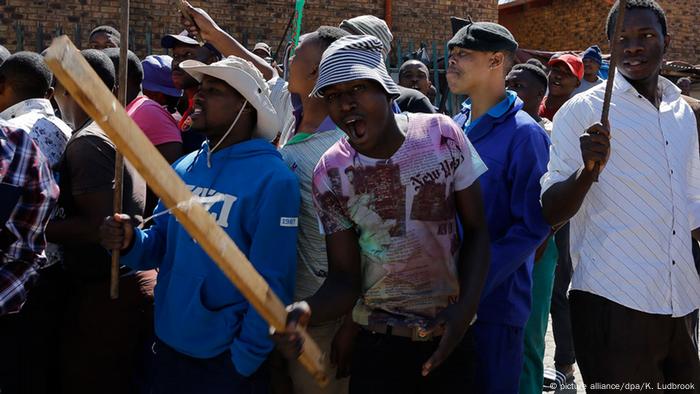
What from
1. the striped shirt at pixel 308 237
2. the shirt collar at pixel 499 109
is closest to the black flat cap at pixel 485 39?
the shirt collar at pixel 499 109

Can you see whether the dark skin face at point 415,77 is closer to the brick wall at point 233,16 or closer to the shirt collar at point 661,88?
A: the shirt collar at point 661,88

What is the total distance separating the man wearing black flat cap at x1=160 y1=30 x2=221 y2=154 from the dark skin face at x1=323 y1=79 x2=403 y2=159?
1663 millimetres

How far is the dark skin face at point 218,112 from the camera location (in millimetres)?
3084

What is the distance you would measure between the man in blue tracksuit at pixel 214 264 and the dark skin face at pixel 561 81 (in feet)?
14.2

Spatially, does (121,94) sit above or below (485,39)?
below

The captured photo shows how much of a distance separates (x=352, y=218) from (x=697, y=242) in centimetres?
159

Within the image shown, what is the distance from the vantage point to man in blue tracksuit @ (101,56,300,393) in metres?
2.84

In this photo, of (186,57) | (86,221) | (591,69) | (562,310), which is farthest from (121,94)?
(591,69)

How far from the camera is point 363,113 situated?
2.58 metres

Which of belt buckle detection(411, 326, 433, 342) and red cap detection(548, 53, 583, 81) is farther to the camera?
red cap detection(548, 53, 583, 81)

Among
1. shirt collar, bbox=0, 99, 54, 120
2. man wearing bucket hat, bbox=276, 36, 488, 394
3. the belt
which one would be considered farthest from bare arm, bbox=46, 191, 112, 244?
the belt

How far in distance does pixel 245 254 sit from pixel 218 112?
59cm

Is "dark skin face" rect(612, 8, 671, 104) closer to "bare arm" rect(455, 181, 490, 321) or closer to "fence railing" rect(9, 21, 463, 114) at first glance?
"bare arm" rect(455, 181, 490, 321)

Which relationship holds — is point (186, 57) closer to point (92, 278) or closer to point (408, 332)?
point (92, 278)
